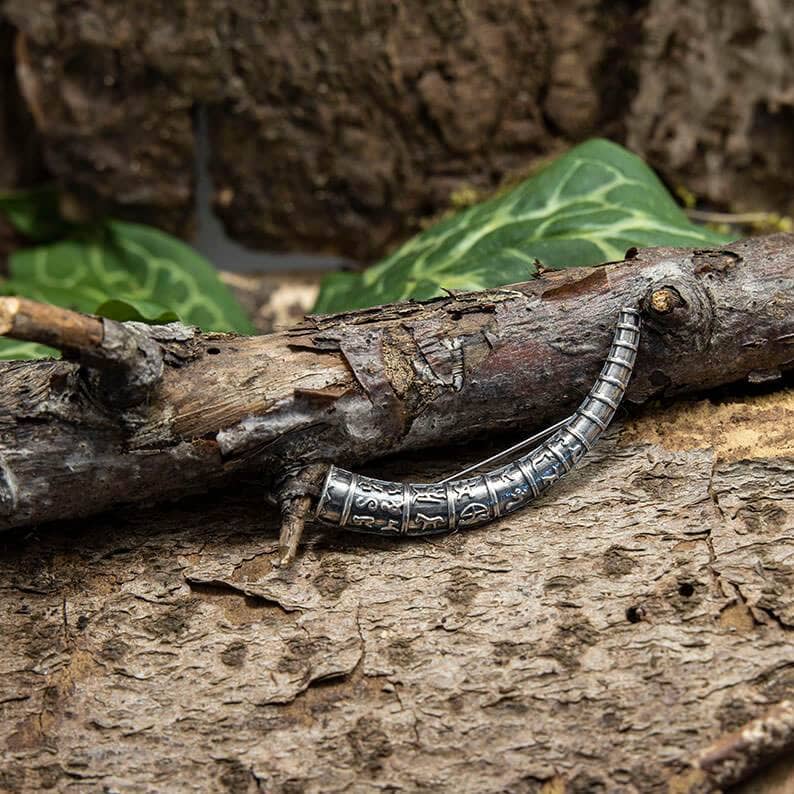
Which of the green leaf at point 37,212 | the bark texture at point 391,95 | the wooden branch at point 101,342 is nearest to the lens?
the wooden branch at point 101,342

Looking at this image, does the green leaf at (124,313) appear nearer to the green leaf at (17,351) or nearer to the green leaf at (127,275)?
the green leaf at (17,351)

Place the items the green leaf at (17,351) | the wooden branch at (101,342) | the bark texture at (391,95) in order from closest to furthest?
the wooden branch at (101,342) → the green leaf at (17,351) → the bark texture at (391,95)

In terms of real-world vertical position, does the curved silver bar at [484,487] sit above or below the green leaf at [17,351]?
above

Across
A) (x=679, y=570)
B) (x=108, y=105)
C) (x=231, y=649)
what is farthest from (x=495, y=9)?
(x=231, y=649)

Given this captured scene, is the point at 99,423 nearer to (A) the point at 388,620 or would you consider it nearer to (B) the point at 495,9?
(A) the point at 388,620

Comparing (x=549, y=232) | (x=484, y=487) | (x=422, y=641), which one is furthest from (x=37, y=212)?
(x=422, y=641)

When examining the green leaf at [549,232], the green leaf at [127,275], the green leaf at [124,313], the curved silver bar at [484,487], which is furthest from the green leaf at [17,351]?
the curved silver bar at [484,487]

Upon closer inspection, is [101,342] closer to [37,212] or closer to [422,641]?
[422,641]
